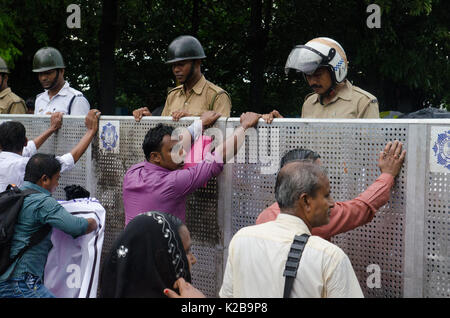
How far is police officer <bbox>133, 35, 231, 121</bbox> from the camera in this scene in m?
6.23

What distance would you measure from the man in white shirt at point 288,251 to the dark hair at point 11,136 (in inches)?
127

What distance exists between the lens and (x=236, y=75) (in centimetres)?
1852

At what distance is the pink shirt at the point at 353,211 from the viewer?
3814mm

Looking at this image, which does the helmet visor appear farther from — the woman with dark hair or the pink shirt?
the woman with dark hair

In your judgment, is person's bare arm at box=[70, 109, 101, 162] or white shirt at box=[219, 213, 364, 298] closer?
white shirt at box=[219, 213, 364, 298]

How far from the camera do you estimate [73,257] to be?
495cm

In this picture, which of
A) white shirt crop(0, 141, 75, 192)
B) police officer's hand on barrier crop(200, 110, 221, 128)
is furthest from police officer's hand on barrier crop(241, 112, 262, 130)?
white shirt crop(0, 141, 75, 192)

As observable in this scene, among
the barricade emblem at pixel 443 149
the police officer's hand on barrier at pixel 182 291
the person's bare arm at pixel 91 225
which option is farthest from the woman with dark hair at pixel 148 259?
the barricade emblem at pixel 443 149

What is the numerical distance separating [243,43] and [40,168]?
1429 cm

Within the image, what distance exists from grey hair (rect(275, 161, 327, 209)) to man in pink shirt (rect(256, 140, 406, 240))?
63cm

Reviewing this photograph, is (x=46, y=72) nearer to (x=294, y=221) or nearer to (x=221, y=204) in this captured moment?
(x=221, y=204)

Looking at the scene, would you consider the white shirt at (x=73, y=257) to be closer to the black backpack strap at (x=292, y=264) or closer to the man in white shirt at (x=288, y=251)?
the man in white shirt at (x=288, y=251)
